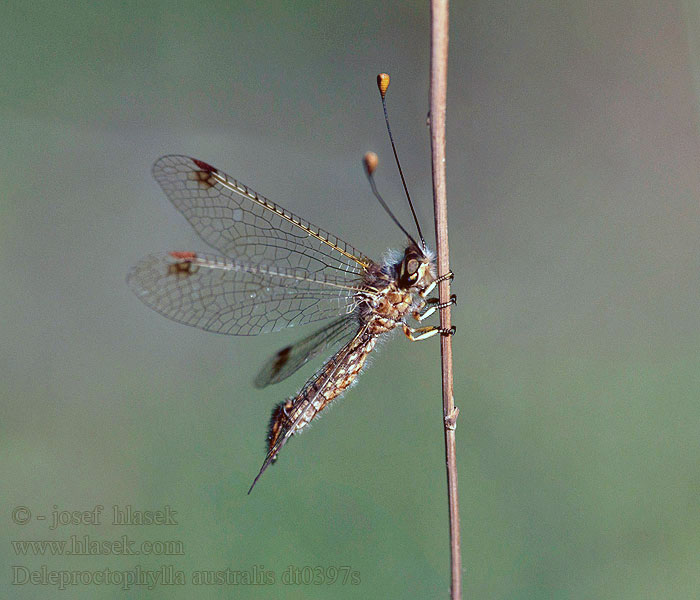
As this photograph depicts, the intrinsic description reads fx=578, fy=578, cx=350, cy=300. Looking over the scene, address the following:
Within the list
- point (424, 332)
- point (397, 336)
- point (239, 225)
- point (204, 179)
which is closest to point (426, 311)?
point (424, 332)

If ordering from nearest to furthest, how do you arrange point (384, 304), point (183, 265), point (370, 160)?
point (370, 160) → point (183, 265) → point (384, 304)

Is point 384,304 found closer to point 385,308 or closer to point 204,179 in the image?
point 385,308

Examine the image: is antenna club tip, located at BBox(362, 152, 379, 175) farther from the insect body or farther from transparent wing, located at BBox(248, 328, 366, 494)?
transparent wing, located at BBox(248, 328, 366, 494)

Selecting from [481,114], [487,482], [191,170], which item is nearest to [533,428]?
[487,482]

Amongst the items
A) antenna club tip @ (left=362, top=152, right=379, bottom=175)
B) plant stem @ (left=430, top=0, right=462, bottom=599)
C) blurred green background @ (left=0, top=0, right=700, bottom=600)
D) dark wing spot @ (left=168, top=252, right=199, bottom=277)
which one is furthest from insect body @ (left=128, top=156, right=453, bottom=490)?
blurred green background @ (left=0, top=0, right=700, bottom=600)

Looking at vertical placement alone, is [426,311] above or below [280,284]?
below

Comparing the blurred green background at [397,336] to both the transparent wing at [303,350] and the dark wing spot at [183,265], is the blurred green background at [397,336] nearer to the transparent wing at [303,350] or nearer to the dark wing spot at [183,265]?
the transparent wing at [303,350]

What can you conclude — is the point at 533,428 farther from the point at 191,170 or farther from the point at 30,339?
the point at 30,339
